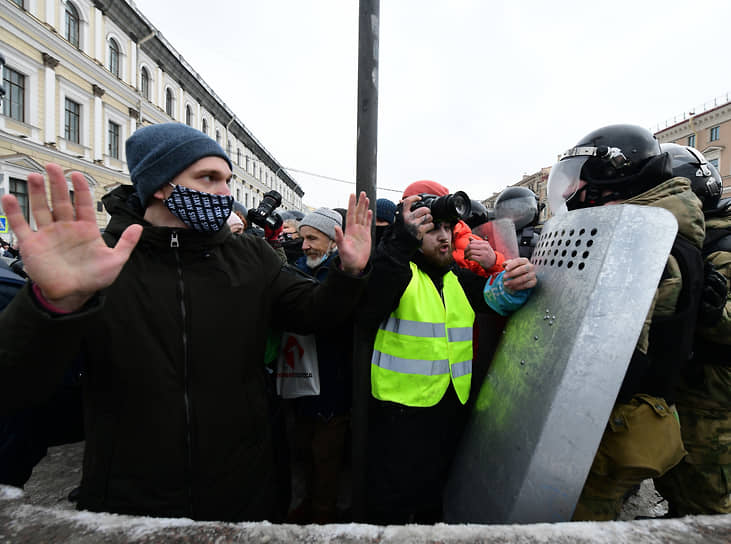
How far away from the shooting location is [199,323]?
1296 millimetres

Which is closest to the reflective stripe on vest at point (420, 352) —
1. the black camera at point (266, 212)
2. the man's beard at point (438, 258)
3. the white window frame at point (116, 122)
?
the man's beard at point (438, 258)

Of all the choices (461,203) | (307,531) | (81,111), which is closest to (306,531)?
(307,531)

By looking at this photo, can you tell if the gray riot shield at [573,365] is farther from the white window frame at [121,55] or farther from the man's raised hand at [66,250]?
the white window frame at [121,55]

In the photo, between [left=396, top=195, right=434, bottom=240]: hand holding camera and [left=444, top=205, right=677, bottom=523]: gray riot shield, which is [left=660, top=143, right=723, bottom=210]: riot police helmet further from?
[left=396, top=195, right=434, bottom=240]: hand holding camera

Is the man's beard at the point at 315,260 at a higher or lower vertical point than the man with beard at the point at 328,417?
higher

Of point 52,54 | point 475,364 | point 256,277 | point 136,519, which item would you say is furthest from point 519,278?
point 52,54

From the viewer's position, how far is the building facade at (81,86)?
14195 mm

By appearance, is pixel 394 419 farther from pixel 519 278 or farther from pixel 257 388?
pixel 519 278

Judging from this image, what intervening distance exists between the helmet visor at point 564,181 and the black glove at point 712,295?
0.62 meters

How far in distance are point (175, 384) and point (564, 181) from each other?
2023 mm

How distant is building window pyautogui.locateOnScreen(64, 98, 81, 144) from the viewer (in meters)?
16.6

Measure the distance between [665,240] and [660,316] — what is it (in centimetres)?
38

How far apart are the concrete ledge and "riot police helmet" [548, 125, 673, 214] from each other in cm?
140

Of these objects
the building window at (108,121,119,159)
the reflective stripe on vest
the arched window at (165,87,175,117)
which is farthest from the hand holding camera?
the arched window at (165,87,175,117)
